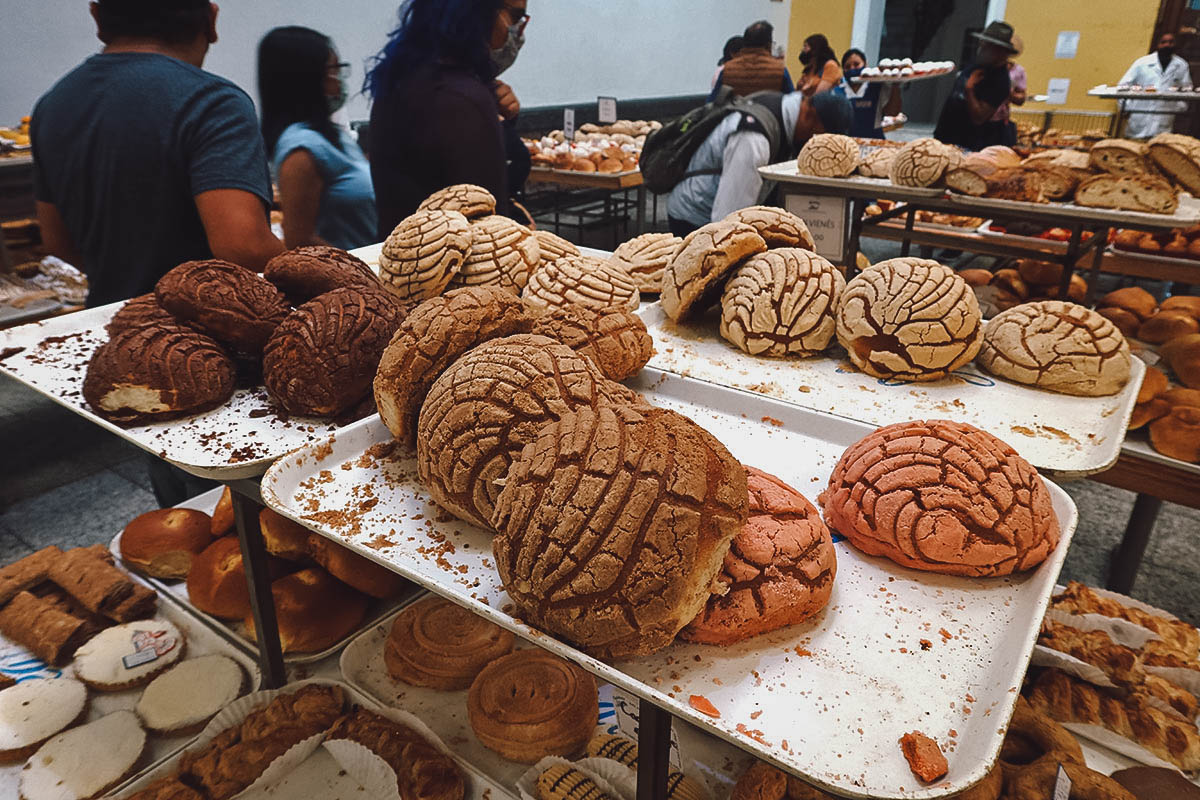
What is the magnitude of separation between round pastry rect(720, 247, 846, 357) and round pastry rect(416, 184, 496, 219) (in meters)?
0.85

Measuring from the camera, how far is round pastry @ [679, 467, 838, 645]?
3.16 feet

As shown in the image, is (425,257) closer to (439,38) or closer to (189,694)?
(439,38)

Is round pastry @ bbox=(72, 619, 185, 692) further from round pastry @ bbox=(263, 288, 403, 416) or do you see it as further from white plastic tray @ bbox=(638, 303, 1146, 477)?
white plastic tray @ bbox=(638, 303, 1146, 477)

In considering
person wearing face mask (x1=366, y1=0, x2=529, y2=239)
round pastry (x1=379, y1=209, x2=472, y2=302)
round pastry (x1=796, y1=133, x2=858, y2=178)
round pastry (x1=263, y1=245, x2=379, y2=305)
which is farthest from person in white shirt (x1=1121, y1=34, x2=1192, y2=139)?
round pastry (x1=263, y1=245, x2=379, y2=305)

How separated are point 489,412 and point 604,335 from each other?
1.86ft

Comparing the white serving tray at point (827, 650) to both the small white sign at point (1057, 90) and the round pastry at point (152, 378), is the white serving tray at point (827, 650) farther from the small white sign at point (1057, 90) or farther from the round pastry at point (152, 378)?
the small white sign at point (1057, 90)

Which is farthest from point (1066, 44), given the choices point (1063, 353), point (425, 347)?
point (425, 347)

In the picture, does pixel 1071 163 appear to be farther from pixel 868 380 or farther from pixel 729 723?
pixel 729 723

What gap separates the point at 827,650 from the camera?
0.97m

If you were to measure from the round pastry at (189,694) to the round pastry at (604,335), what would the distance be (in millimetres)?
1091

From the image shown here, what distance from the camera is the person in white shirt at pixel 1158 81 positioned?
9242 millimetres

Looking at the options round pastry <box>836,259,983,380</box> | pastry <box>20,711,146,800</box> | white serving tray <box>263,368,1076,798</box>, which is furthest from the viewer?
round pastry <box>836,259,983,380</box>

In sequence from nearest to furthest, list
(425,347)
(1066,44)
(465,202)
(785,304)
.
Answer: (425,347) < (785,304) < (465,202) < (1066,44)

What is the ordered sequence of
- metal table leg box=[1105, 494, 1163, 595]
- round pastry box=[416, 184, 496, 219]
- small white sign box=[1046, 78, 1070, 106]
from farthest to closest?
1. small white sign box=[1046, 78, 1070, 106]
2. metal table leg box=[1105, 494, 1163, 595]
3. round pastry box=[416, 184, 496, 219]
